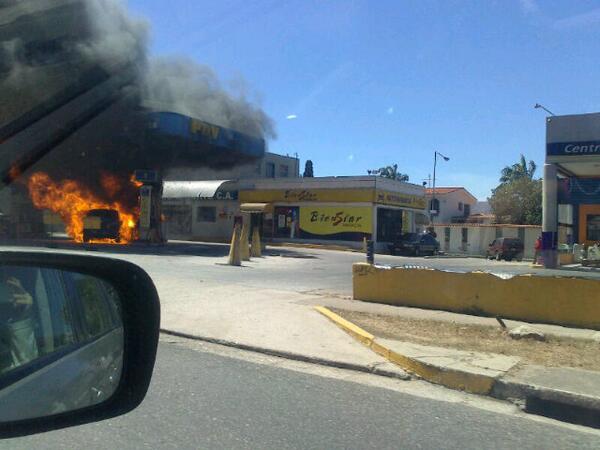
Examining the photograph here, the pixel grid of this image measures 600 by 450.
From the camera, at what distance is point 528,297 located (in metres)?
9.62

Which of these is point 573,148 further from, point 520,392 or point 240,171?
point 240,171

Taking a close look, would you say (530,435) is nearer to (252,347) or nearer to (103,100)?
(252,347)

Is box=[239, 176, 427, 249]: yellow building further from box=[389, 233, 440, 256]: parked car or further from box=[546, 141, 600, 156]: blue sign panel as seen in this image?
box=[546, 141, 600, 156]: blue sign panel

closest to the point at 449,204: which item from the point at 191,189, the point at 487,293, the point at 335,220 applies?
the point at 335,220

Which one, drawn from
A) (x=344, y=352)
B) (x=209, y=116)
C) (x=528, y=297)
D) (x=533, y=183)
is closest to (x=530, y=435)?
(x=344, y=352)

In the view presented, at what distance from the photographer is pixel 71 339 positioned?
242cm

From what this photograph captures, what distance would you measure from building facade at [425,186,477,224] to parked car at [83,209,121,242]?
35430mm

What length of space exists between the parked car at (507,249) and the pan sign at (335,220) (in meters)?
6.97

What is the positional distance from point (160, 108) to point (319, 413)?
31.0 meters

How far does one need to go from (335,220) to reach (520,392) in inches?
1193

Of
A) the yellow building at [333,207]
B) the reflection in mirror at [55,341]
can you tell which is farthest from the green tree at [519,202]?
the reflection in mirror at [55,341]

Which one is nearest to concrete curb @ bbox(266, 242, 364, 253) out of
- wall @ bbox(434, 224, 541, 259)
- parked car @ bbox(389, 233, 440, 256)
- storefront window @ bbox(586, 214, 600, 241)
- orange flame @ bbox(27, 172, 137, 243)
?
parked car @ bbox(389, 233, 440, 256)

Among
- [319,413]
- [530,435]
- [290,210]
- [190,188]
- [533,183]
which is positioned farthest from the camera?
[533,183]

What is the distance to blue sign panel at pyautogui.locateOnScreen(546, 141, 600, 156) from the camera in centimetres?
1950
